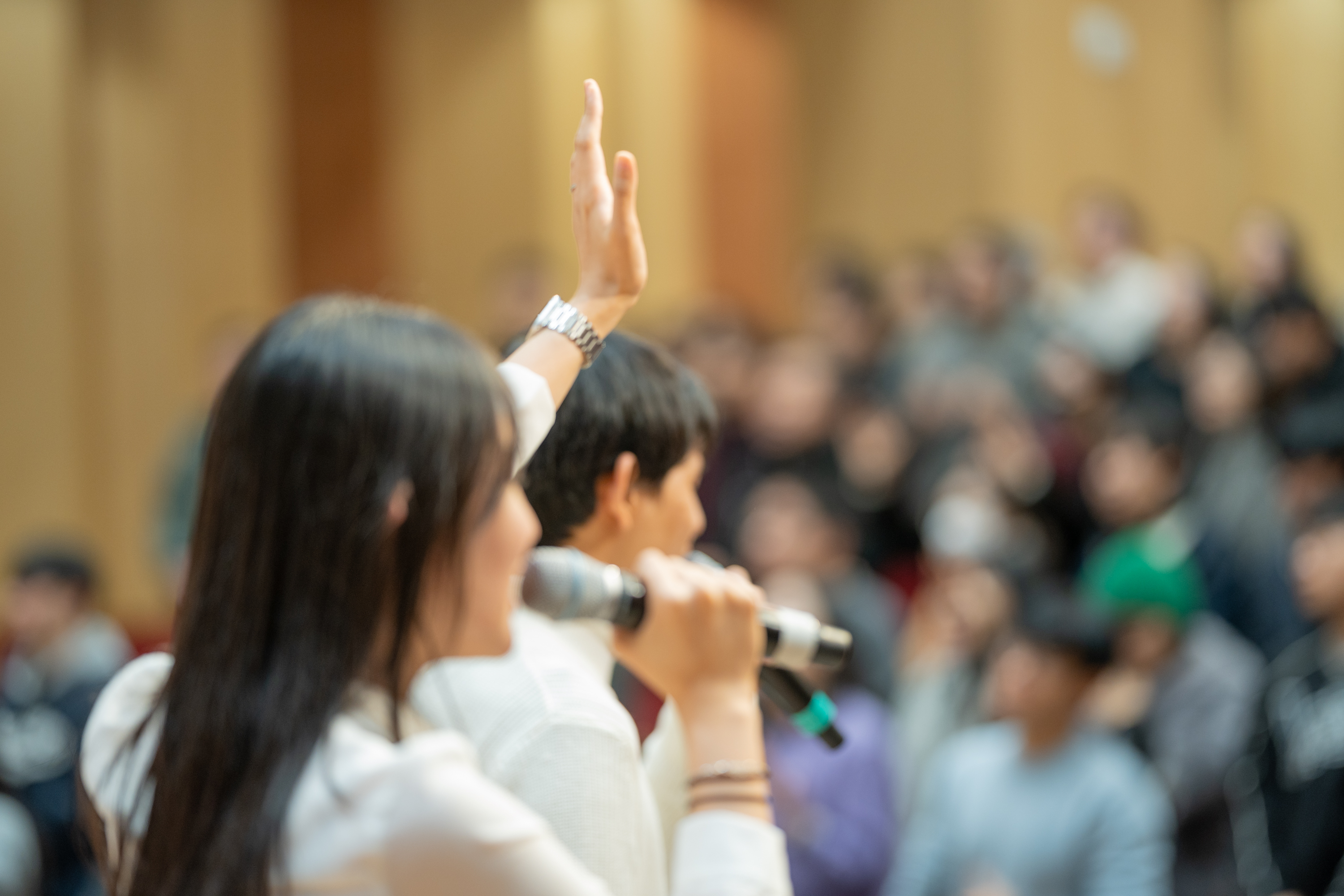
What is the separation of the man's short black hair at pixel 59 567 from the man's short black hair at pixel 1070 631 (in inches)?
108

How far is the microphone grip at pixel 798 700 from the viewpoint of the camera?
1.38 meters

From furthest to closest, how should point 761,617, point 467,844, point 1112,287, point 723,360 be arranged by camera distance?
point 1112,287 < point 723,360 < point 761,617 < point 467,844

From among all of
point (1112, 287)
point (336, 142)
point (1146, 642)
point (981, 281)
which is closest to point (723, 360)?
point (981, 281)

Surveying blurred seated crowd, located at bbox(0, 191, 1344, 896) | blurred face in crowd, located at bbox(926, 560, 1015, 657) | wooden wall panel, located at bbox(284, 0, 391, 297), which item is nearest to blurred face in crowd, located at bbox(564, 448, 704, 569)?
blurred seated crowd, located at bbox(0, 191, 1344, 896)

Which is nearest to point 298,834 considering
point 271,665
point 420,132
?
point 271,665

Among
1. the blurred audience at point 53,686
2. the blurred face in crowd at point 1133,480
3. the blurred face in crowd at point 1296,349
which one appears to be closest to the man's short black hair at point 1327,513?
the blurred face in crowd at point 1133,480

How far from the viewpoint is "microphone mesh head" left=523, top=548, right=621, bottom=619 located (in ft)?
3.73

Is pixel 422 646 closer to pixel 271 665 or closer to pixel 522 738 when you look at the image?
pixel 271 665

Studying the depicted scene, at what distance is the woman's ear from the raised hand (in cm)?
39

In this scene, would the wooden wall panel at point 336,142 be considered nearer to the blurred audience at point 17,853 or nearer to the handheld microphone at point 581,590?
the blurred audience at point 17,853

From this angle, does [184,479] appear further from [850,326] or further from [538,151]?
[538,151]

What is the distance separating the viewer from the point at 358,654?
101cm

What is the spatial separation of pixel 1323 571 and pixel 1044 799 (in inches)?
28.7

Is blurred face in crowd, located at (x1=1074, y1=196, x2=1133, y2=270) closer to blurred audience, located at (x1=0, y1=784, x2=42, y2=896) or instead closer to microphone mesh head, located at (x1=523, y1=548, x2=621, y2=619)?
blurred audience, located at (x1=0, y1=784, x2=42, y2=896)
